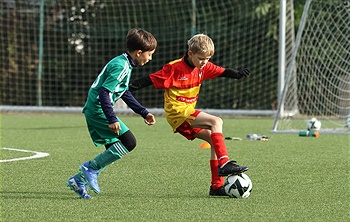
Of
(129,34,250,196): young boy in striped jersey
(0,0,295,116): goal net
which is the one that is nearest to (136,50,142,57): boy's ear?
(129,34,250,196): young boy in striped jersey

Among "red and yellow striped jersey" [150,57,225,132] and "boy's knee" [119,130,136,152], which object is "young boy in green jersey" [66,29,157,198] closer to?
"boy's knee" [119,130,136,152]

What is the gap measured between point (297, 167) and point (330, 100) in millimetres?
6005

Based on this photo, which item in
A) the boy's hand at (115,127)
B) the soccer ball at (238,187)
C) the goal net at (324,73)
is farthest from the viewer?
the goal net at (324,73)

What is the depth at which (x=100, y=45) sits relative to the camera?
18.1 meters

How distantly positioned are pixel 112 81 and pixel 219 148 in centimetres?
91

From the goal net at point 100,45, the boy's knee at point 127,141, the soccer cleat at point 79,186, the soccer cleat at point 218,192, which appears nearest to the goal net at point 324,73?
the goal net at point 100,45

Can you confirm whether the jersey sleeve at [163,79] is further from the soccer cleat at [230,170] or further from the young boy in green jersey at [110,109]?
the soccer cleat at [230,170]

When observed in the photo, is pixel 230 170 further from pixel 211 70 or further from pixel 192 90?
pixel 211 70

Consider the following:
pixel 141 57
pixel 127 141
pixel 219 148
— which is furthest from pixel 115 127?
pixel 219 148

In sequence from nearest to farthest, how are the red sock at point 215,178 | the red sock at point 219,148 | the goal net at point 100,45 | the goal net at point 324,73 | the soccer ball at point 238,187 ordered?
1. the soccer ball at point 238,187
2. the red sock at point 219,148
3. the red sock at point 215,178
4. the goal net at point 324,73
5. the goal net at point 100,45

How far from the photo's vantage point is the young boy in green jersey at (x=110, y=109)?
5605 mm

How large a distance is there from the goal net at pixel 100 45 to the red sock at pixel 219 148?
37.6 feet

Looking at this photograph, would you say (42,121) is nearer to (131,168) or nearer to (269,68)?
(269,68)

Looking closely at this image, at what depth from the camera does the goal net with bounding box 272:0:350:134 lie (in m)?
12.9
